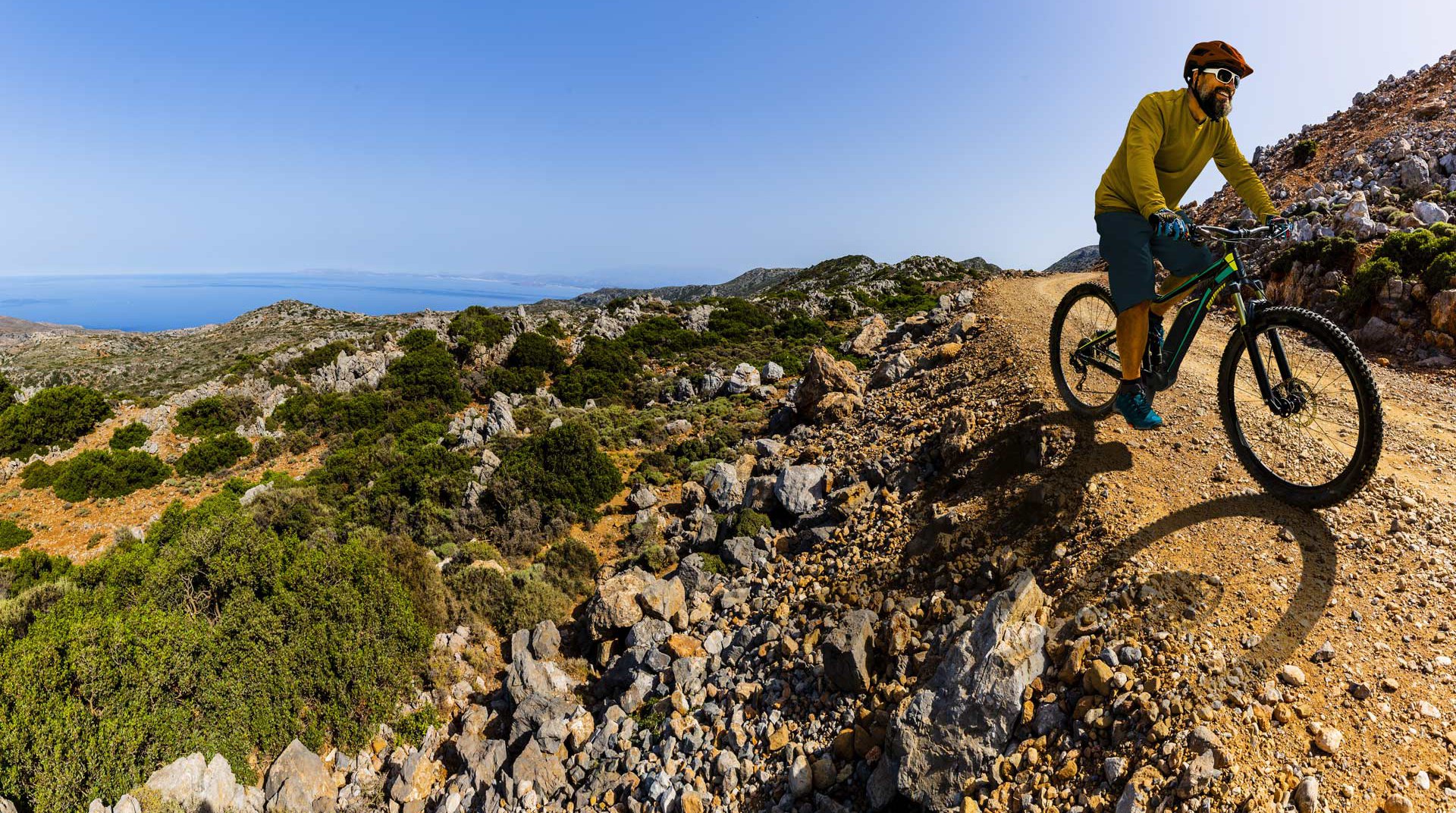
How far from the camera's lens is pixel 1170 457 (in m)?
5.29

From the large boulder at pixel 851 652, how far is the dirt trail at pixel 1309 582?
166 centimetres

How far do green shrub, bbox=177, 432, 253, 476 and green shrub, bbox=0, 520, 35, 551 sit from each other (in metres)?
3.85

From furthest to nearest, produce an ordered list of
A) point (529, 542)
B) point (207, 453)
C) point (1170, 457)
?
1. point (207, 453)
2. point (529, 542)
3. point (1170, 457)

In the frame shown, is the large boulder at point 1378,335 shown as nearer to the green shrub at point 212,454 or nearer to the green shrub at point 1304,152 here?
the green shrub at point 1304,152

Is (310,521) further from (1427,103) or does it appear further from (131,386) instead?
(1427,103)

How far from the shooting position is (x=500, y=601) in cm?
828

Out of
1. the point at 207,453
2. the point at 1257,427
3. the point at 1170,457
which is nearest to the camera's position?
the point at 1257,427

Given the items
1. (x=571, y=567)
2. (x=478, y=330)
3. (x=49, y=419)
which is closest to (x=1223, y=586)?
(x=571, y=567)

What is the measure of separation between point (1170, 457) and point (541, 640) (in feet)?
23.9

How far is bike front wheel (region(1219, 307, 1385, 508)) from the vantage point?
3.67 meters

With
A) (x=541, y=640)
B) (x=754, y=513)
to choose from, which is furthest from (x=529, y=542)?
(x=754, y=513)

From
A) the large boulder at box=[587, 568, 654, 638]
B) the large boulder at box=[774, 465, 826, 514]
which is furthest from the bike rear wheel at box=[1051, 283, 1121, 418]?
the large boulder at box=[587, 568, 654, 638]

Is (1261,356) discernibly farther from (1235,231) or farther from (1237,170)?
(1237,170)

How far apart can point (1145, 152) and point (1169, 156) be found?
1.58 ft
